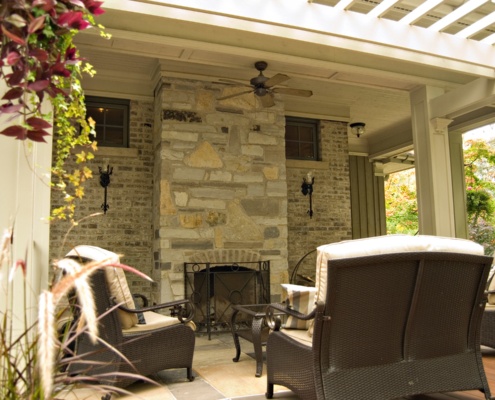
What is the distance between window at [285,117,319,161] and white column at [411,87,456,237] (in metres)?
2.40

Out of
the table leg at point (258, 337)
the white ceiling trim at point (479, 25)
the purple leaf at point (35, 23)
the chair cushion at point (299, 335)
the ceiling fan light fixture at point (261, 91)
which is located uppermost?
the white ceiling trim at point (479, 25)

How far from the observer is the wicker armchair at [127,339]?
3.06 m

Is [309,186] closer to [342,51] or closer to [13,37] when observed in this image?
[342,51]

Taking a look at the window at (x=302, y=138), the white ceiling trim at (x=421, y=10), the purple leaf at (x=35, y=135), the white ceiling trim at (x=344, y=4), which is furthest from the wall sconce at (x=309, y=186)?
the purple leaf at (x=35, y=135)

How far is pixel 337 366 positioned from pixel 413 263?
640mm

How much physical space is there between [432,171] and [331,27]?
250cm

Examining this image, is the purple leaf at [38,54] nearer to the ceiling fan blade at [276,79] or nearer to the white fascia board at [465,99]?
the ceiling fan blade at [276,79]

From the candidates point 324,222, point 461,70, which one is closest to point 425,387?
point 461,70

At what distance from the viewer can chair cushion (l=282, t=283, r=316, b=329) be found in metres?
2.90

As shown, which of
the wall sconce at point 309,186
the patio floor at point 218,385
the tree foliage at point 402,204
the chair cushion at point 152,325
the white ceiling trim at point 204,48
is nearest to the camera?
the patio floor at point 218,385

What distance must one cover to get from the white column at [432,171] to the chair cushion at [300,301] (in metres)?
3.61

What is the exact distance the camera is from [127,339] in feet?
10.4

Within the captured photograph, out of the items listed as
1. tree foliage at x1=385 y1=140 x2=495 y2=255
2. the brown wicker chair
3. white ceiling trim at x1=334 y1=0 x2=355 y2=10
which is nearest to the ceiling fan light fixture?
white ceiling trim at x1=334 y1=0 x2=355 y2=10

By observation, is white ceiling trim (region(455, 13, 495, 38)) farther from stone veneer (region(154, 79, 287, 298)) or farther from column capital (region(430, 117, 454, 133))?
Answer: stone veneer (region(154, 79, 287, 298))
